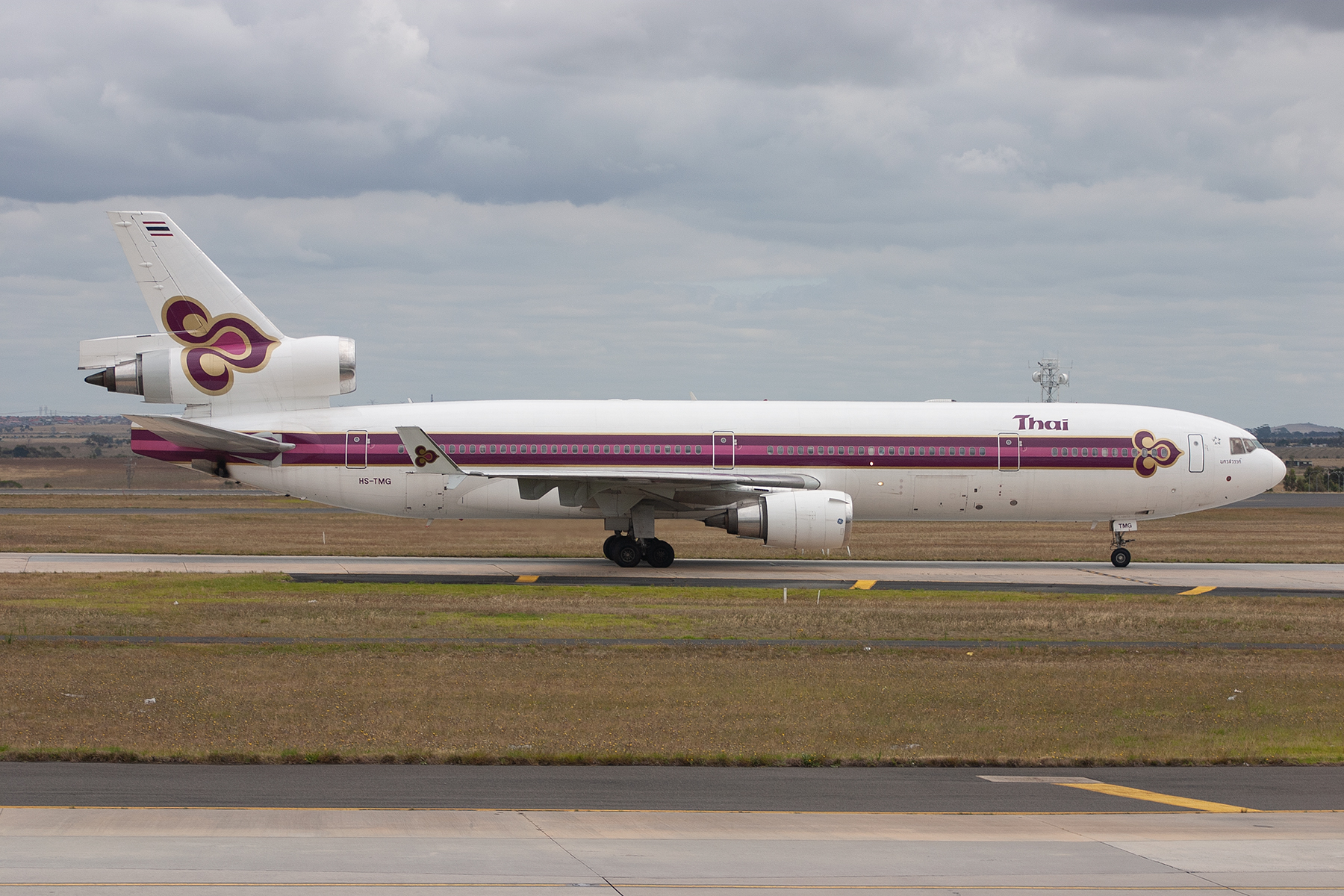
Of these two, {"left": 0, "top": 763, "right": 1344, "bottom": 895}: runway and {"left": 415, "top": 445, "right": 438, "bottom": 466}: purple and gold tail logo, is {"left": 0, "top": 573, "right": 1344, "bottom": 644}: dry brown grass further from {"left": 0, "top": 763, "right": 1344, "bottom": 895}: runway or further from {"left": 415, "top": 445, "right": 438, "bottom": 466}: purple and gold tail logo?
{"left": 0, "top": 763, "right": 1344, "bottom": 895}: runway

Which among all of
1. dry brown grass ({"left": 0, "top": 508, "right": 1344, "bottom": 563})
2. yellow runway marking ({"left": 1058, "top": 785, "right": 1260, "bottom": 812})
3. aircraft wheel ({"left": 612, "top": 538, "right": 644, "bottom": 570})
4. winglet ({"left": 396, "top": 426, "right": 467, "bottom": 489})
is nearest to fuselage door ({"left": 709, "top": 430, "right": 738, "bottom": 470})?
aircraft wheel ({"left": 612, "top": 538, "right": 644, "bottom": 570})

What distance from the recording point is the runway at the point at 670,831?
8672 mm

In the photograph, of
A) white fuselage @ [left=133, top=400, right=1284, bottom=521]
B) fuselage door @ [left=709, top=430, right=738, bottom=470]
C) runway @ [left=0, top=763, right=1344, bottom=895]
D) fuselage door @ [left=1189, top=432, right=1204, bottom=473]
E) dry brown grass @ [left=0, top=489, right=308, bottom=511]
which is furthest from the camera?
dry brown grass @ [left=0, top=489, right=308, bottom=511]

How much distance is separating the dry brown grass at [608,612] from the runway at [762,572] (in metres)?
→ 1.66

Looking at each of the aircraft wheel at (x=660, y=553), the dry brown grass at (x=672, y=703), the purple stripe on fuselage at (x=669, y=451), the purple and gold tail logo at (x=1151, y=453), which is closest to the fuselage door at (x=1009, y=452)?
the purple stripe on fuselage at (x=669, y=451)

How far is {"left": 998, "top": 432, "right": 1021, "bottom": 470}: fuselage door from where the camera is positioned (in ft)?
113

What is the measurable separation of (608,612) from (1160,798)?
559 inches

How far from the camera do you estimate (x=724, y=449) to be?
1324 inches

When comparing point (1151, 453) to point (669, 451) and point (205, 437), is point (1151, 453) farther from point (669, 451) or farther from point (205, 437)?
point (205, 437)

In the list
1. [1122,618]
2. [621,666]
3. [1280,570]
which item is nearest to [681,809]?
[621,666]

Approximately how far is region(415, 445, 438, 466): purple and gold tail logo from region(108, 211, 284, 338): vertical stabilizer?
23.4 feet

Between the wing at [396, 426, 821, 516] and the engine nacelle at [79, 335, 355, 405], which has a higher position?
the engine nacelle at [79, 335, 355, 405]

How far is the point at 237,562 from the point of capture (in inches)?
1330

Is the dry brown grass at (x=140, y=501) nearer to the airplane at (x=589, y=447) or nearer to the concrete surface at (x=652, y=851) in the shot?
the airplane at (x=589, y=447)
